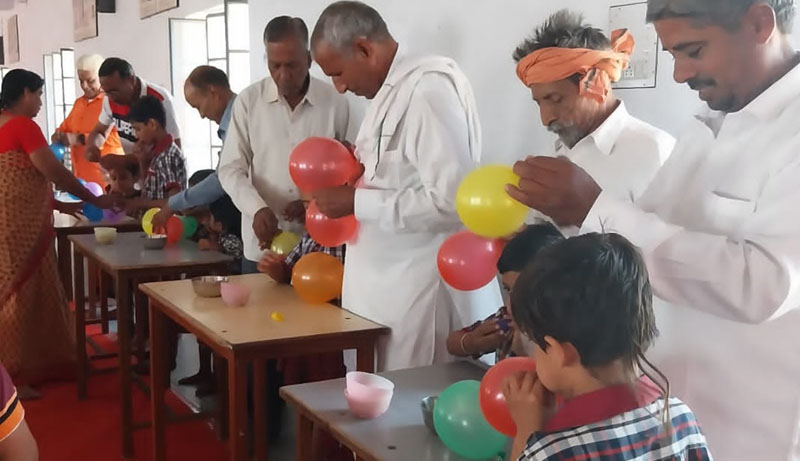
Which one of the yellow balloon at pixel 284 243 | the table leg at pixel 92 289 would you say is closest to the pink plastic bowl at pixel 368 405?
the yellow balloon at pixel 284 243

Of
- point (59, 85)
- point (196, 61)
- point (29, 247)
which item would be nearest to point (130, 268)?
point (29, 247)

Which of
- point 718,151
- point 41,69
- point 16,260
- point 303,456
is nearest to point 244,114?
point 16,260

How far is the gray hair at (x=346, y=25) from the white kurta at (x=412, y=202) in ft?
0.40

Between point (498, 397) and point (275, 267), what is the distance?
1.46 m

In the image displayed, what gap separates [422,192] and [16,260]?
2461mm

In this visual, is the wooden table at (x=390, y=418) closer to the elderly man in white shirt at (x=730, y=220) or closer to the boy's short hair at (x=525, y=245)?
the boy's short hair at (x=525, y=245)

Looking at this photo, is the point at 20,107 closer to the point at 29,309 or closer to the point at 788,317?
the point at 29,309

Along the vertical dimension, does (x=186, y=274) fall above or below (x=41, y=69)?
below

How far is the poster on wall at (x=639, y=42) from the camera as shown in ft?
6.47

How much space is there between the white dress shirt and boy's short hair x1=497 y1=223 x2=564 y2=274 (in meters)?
1.46

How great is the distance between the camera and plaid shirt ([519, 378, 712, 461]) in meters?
1.04

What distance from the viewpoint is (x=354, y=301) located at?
2334 mm

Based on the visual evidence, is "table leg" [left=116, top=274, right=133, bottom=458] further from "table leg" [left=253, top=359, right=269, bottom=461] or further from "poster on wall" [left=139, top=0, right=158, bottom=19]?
"poster on wall" [left=139, top=0, right=158, bottom=19]

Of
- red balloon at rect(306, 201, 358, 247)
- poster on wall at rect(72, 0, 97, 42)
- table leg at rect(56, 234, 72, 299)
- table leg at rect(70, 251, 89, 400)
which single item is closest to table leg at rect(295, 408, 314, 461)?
red balloon at rect(306, 201, 358, 247)
